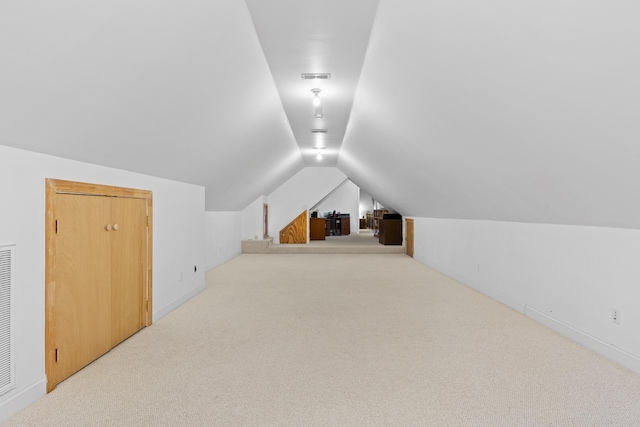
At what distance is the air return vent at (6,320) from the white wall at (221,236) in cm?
553

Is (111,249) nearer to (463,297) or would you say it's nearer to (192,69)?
(192,69)

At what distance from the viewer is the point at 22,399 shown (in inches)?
98.0

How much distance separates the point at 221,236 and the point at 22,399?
688 centimetres

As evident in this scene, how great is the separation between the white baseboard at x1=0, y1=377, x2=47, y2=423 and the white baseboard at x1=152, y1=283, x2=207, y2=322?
1793 mm

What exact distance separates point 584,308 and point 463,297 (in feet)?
6.81

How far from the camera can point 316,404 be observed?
8.34 feet

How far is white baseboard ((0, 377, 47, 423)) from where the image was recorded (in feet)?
7.73

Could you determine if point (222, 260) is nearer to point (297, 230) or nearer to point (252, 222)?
point (252, 222)

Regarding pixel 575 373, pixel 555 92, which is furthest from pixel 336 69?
pixel 575 373

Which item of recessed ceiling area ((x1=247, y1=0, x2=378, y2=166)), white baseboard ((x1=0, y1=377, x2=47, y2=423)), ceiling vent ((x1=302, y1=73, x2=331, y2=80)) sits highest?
ceiling vent ((x1=302, y1=73, x2=331, y2=80))

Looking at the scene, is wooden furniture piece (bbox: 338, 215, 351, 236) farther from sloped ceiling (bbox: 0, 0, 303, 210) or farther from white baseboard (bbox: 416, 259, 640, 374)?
sloped ceiling (bbox: 0, 0, 303, 210)

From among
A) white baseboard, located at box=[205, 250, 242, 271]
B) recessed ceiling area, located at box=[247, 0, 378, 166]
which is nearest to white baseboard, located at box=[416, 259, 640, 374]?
recessed ceiling area, located at box=[247, 0, 378, 166]

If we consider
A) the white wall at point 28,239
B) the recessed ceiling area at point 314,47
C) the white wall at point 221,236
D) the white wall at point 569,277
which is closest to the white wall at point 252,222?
the white wall at point 221,236

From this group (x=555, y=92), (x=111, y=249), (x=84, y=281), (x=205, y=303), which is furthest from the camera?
(x=205, y=303)
